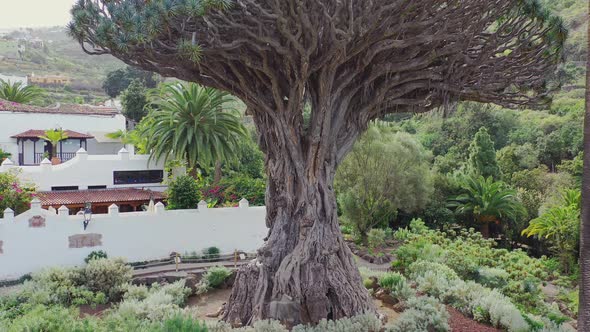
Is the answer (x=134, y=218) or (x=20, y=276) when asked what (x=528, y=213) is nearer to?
(x=134, y=218)

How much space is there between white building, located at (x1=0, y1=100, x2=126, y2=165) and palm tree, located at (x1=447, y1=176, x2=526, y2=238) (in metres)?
23.2

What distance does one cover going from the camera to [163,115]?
83.1 ft

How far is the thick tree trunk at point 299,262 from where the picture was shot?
1008cm

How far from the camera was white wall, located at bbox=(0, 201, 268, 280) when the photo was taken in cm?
1628

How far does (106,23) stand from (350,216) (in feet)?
50.9

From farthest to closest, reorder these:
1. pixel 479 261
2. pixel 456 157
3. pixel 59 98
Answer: pixel 59 98 < pixel 456 157 < pixel 479 261

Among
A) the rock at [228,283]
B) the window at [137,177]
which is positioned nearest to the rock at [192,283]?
the rock at [228,283]

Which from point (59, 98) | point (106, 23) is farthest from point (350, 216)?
point (59, 98)

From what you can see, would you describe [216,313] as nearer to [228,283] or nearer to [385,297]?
[228,283]

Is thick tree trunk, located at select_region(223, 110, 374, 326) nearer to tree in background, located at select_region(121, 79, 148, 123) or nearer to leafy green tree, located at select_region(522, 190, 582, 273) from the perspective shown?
leafy green tree, located at select_region(522, 190, 582, 273)

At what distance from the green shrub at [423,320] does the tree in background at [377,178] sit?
1170 centimetres

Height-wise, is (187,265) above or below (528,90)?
below

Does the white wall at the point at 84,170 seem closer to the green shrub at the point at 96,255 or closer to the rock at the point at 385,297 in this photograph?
the green shrub at the point at 96,255

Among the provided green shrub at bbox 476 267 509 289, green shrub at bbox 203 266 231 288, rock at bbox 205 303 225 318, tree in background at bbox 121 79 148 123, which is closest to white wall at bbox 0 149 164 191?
green shrub at bbox 203 266 231 288
